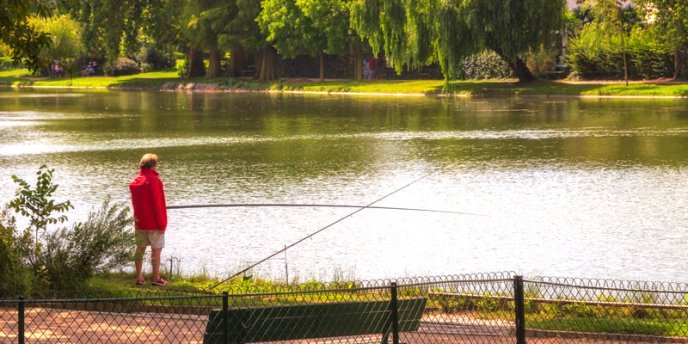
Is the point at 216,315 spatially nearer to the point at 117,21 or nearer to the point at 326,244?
the point at 326,244

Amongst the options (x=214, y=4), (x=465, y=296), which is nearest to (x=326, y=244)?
(x=465, y=296)

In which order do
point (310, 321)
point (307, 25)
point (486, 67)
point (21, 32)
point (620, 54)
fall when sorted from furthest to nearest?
point (307, 25) < point (486, 67) < point (620, 54) < point (21, 32) < point (310, 321)

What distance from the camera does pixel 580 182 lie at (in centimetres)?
2888

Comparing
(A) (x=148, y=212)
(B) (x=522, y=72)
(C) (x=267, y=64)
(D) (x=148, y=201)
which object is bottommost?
(A) (x=148, y=212)

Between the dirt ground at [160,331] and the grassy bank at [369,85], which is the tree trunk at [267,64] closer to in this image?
the grassy bank at [369,85]

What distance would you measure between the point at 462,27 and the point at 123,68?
169 ft

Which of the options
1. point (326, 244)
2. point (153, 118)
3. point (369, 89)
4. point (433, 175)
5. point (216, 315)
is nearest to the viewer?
point (216, 315)

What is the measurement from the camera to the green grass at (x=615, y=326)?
1223cm

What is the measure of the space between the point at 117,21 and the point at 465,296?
83.2 m

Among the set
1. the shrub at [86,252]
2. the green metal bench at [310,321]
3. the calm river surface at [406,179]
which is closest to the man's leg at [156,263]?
the shrub at [86,252]

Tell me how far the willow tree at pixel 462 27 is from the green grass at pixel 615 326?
167 ft

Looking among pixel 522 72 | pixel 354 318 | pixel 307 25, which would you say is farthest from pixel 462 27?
pixel 354 318

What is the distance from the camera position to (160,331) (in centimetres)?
1197

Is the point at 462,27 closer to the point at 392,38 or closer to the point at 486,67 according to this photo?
the point at 392,38
